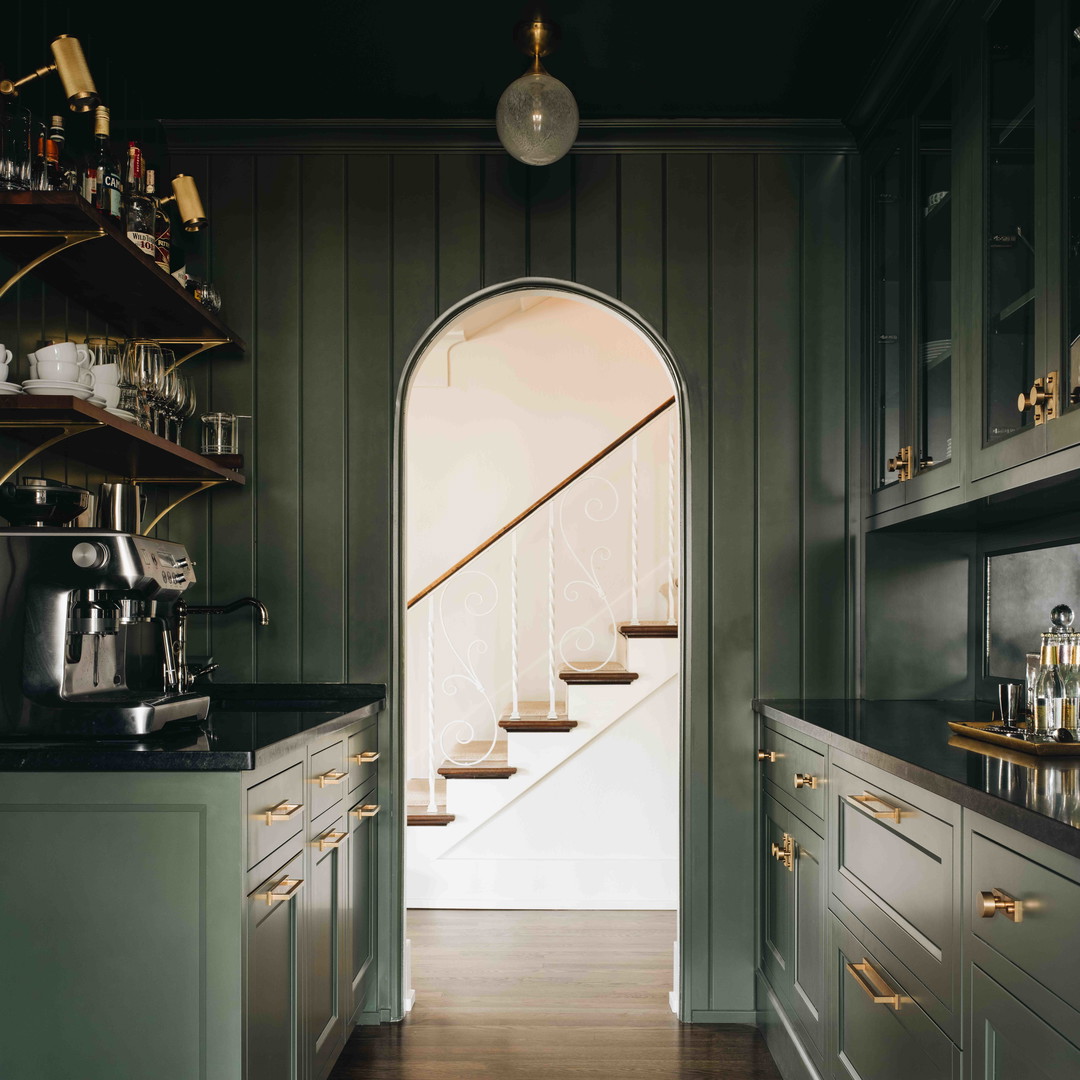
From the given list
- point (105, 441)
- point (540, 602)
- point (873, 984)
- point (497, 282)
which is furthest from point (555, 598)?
point (873, 984)

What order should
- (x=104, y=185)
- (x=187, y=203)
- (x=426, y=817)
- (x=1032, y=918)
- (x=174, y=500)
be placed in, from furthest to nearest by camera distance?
(x=426, y=817) → (x=174, y=500) → (x=187, y=203) → (x=104, y=185) → (x=1032, y=918)

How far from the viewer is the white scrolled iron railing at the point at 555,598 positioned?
4773 millimetres

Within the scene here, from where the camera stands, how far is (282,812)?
6.29ft

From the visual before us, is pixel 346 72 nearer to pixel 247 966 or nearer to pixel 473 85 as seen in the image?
pixel 473 85

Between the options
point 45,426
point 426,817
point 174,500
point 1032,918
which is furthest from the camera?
point 426,817

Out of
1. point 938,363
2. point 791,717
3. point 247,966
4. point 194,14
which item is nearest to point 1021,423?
point 938,363

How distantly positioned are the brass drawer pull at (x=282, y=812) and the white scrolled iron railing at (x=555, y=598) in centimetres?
272

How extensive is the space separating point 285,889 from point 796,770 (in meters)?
1.32

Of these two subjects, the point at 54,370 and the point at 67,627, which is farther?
the point at 54,370

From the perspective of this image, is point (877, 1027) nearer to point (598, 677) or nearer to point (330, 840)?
point (330, 840)

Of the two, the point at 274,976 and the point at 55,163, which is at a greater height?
the point at 55,163

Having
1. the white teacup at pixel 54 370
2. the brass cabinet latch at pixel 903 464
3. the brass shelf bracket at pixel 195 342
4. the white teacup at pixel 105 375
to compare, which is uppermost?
A: the brass shelf bracket at pixel 195 342

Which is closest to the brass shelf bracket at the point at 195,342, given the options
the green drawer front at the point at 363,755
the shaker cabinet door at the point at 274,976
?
the green drawer front at the point at 363,755

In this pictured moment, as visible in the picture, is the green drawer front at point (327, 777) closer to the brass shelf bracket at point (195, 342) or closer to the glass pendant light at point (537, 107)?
the brass shelf bracket at point (195, 342)
